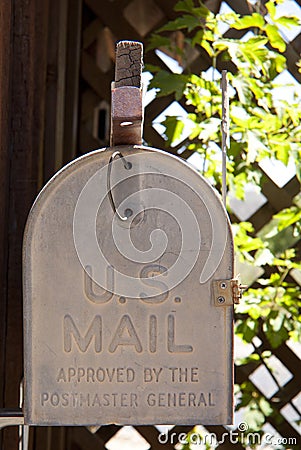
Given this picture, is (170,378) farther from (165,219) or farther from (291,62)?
(291,62)

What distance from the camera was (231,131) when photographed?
1.45m

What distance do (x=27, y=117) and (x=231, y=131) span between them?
0.41 meters

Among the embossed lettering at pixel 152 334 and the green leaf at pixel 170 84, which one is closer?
the embossed lettering at pixel 152 334

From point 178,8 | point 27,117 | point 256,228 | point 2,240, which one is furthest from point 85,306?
point 256,228

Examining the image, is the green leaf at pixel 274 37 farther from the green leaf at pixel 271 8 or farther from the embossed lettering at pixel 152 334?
the embossed lettering at pixel 152 334

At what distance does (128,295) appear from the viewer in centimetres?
81
